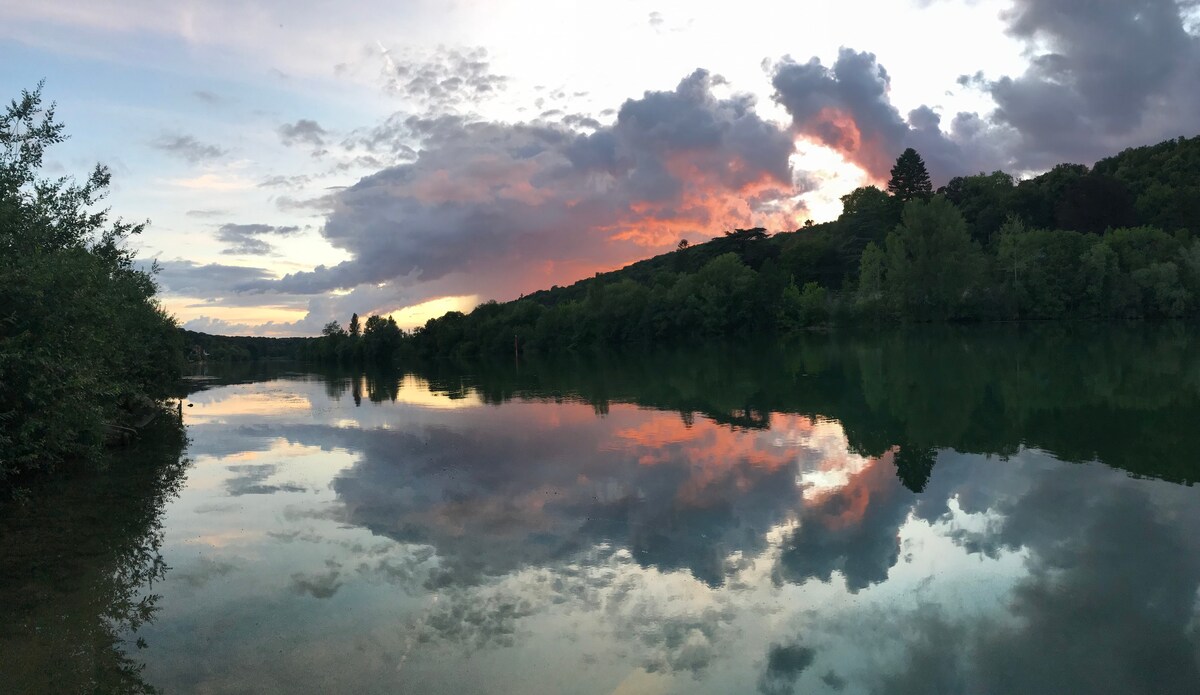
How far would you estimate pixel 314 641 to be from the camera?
8125 millimetres

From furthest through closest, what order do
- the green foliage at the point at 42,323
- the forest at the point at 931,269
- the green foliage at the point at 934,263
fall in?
the green foliage at the point at 934,263
the forest at the point at 931,269
the green foliage at the point at 42,323

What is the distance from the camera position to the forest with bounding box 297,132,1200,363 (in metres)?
86.6

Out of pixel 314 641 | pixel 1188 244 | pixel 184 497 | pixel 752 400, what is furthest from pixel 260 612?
pixel 1188 244

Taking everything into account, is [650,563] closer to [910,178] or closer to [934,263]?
[934,263]

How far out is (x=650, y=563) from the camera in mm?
10258

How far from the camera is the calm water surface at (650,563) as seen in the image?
23.9 feet

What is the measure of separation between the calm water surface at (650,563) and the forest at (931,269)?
75339mm

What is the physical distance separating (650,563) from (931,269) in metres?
91.9

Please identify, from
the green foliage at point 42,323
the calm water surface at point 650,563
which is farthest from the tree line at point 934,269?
the green foliage at point 42,323

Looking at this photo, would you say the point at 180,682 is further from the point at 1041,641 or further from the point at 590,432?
the point at 590,432

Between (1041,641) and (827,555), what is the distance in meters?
3.14

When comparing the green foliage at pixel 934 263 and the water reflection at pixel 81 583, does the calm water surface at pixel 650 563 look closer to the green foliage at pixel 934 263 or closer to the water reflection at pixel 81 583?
the water reflection at pixel 81 583

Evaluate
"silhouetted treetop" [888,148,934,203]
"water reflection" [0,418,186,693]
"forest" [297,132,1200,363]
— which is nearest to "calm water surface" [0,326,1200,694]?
"water reflection" [0,418,186,693]

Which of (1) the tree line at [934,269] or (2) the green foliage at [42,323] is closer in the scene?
(2) the green foliage at [42,323]
